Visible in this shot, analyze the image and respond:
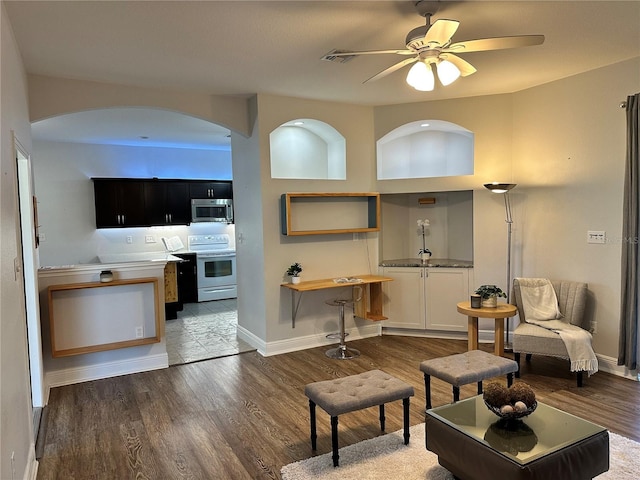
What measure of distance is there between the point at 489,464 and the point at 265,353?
3001 millimetres

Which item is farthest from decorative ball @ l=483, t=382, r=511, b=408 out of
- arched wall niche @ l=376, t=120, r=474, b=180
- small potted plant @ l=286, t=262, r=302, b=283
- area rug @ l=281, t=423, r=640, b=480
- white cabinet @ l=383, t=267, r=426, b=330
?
arched wall niche @ l=376, t=120, r=474, b=180

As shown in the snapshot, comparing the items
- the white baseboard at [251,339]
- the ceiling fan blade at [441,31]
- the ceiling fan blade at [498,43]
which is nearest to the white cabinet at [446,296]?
the white baseboard at [251,339]

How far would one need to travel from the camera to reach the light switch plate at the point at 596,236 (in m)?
4.07

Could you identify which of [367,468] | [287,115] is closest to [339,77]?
[287,115]

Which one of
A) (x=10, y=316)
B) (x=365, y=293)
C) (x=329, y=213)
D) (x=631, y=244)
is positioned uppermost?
(x=329, y=213)

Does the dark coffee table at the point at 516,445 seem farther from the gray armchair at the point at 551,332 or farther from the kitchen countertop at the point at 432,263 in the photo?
the kitchen countertop at the point at 432,263

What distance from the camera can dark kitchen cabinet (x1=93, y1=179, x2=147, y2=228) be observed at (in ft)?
23.2

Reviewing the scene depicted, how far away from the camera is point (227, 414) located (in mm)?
3408

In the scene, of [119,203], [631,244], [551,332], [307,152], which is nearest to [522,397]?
[551,332]

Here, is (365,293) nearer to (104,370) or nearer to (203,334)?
(203,334)

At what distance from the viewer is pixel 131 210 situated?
286 inches

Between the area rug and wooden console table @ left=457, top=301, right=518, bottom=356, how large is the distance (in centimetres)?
132

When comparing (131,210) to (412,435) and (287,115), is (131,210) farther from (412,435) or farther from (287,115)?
(412,435)

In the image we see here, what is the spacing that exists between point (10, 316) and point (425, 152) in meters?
4.81
